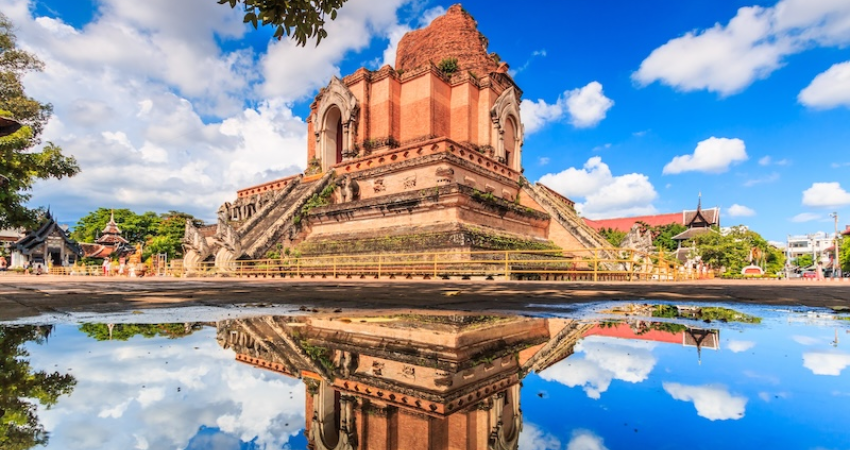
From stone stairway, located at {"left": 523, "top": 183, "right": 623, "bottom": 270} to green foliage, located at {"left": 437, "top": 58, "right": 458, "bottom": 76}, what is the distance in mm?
6654

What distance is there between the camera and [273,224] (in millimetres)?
17609

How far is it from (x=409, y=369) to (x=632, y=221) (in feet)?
206

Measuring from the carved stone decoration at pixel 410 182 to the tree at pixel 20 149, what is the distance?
40.6ft

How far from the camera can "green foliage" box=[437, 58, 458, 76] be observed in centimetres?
2189

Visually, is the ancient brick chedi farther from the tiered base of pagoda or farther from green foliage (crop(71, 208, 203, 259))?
green foliage (crop(71, 208, 203, 259))

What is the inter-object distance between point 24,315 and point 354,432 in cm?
373

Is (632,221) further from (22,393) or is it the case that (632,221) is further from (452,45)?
(22,393)

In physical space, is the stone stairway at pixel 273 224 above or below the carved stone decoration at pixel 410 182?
below

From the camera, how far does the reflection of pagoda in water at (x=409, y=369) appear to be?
1.44 meters

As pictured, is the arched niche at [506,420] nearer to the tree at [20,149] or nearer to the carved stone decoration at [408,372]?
the carved stone decoration at [408,372]

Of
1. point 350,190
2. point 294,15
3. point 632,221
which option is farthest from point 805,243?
point 294,15

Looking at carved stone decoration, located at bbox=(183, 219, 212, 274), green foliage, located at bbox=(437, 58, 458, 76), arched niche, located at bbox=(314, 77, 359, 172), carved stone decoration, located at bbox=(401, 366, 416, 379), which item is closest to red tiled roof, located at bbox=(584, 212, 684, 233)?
green foliage, located at bbox=(437, 58, 458, 76)

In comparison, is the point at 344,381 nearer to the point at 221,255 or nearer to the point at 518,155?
the point at 221,255

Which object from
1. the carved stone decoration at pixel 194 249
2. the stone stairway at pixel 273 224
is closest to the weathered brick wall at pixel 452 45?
the stone stairway at pixel 273 224
